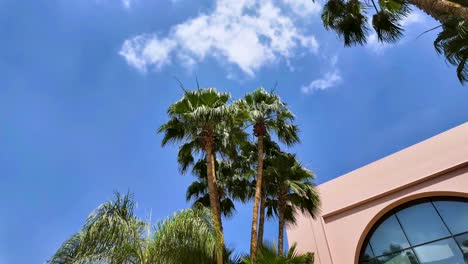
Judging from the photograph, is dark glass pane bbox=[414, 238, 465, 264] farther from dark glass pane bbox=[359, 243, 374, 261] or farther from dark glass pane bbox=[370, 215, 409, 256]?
dark glass pane bbox=[359, 243, 374, 261]

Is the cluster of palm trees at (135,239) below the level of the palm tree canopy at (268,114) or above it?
below

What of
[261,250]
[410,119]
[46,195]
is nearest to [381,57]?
[410,119]

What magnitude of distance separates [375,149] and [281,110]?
6.54m

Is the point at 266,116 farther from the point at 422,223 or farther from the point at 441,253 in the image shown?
the point at 441,253

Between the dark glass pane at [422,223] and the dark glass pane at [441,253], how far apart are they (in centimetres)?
21

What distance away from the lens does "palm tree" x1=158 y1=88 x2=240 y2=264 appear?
896 centimetres

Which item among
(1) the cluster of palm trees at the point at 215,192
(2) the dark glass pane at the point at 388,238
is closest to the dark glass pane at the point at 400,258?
(2) the dark glass pane at the point at 388,238

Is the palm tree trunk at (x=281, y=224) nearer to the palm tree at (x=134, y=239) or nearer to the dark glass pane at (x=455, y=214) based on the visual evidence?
the palm tree at (x=134, y=239)

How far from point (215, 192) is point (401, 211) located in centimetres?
758

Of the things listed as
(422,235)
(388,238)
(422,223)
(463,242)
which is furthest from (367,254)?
(463,242)

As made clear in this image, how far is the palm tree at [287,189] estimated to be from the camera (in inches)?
425

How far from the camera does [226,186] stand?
12047 millimetres

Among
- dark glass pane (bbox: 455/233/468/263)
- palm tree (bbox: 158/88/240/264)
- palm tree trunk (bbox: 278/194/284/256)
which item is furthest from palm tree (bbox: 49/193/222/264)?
dark glass pane (bbox: 455/233/468/263)

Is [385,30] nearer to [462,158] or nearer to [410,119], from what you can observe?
[462,158]
